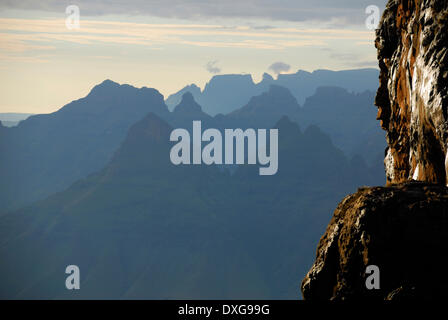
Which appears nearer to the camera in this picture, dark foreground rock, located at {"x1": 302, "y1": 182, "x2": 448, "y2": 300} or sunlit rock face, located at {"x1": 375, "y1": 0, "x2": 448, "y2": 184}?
dark foreground rock, located at {"x1": 302, "y1": 182, "x2": 448, "y2": 300}

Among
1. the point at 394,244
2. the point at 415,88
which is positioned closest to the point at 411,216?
the point at 394,244

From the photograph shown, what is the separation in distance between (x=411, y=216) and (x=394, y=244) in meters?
0.59

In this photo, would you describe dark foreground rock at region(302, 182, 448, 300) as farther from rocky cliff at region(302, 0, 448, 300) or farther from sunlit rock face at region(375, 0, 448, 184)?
sunlit rock face at region(375, 0, 448, 184)

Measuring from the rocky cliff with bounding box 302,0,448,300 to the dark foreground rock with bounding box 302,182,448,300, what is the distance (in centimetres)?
2

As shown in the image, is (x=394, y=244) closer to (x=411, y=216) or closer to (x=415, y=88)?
(x=411, y=216)

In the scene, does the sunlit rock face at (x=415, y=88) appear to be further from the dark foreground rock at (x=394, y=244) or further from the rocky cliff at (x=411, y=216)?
the dark foreground rock at (x=394, y=244)

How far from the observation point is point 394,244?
12.4 m

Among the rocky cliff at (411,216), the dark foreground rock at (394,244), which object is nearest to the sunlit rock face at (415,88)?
the rocky cliff at (411,216)

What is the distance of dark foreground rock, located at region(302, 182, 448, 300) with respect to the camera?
1204cm

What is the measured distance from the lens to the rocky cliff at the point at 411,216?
478 inches

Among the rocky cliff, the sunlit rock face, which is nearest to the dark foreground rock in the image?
the rocky cliff

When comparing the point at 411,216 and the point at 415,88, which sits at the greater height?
the point at 415,88
